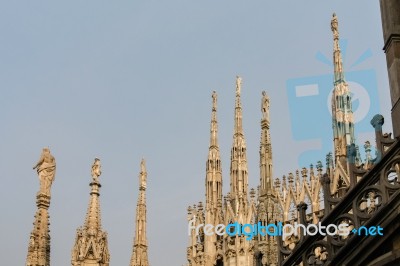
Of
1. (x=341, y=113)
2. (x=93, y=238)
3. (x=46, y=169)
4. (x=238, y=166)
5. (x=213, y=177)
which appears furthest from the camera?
(x=213, y=177)

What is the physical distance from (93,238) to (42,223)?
214cm

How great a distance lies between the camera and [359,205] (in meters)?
7.17

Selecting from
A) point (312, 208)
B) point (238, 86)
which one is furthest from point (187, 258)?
point (238, 86)

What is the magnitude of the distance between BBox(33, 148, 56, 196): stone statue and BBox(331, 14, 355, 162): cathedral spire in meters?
Result: 10.3

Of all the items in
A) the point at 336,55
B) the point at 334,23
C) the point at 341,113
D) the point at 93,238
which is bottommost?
the point at 93,238

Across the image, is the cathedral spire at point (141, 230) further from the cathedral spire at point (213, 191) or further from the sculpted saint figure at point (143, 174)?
the cathedral spire at point (213, 191)

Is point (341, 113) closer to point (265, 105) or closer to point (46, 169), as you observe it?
point (265, 105)

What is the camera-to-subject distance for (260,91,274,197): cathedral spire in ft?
83.0

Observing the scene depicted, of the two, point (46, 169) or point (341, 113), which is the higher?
point (341, 113)

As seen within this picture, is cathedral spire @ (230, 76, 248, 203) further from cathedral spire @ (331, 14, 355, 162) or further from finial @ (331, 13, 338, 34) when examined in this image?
finial @ (331, 13, 338, 34)

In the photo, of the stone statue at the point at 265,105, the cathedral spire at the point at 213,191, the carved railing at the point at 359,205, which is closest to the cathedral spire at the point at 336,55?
the stone statue at the point at 265,105

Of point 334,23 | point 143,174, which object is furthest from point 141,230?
point 334,23

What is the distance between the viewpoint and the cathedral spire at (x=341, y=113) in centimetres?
2391

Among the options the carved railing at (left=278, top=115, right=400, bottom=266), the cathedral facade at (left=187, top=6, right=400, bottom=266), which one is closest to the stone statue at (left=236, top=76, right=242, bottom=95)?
the cathedral facade at (left=187, top=6, right=400, bottom=266)
